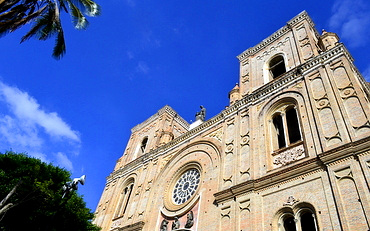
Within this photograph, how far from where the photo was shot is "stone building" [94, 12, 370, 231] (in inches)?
380

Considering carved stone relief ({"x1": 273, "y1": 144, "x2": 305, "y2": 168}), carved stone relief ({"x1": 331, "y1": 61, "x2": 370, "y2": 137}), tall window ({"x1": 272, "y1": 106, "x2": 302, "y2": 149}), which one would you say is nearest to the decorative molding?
carved stone relief ({"x1": 273, "y1": 144, "x2": 305, "y2": 168})

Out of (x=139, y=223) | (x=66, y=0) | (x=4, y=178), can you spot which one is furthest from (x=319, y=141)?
(x=4, y=178)

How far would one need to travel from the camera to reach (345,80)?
1213cm

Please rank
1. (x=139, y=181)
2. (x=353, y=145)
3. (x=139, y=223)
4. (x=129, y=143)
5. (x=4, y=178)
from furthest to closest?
(x=129, y=143) < (x=139, y=181) < (x=139, y=223) < (x=4, y=178) < (x=353, y=145)

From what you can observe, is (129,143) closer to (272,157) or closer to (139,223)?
(139,223)

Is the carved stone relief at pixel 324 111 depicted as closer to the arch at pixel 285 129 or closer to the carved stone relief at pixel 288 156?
the arch at pixel 285 129

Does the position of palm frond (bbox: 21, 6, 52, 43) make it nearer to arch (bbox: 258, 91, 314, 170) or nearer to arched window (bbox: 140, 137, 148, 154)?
arch (bbox: 258, 91, 314, 170)

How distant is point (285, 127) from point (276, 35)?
8678 millimetres

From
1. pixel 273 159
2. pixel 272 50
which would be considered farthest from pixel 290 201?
pixel 272 50

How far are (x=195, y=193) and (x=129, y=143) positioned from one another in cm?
1344

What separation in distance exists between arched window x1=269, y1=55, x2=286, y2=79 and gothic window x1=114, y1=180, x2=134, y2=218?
1292 centimetres

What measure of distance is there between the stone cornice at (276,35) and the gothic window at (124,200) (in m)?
12.6

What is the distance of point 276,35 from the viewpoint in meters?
19.3

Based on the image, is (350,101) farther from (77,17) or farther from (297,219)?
(77,17)
